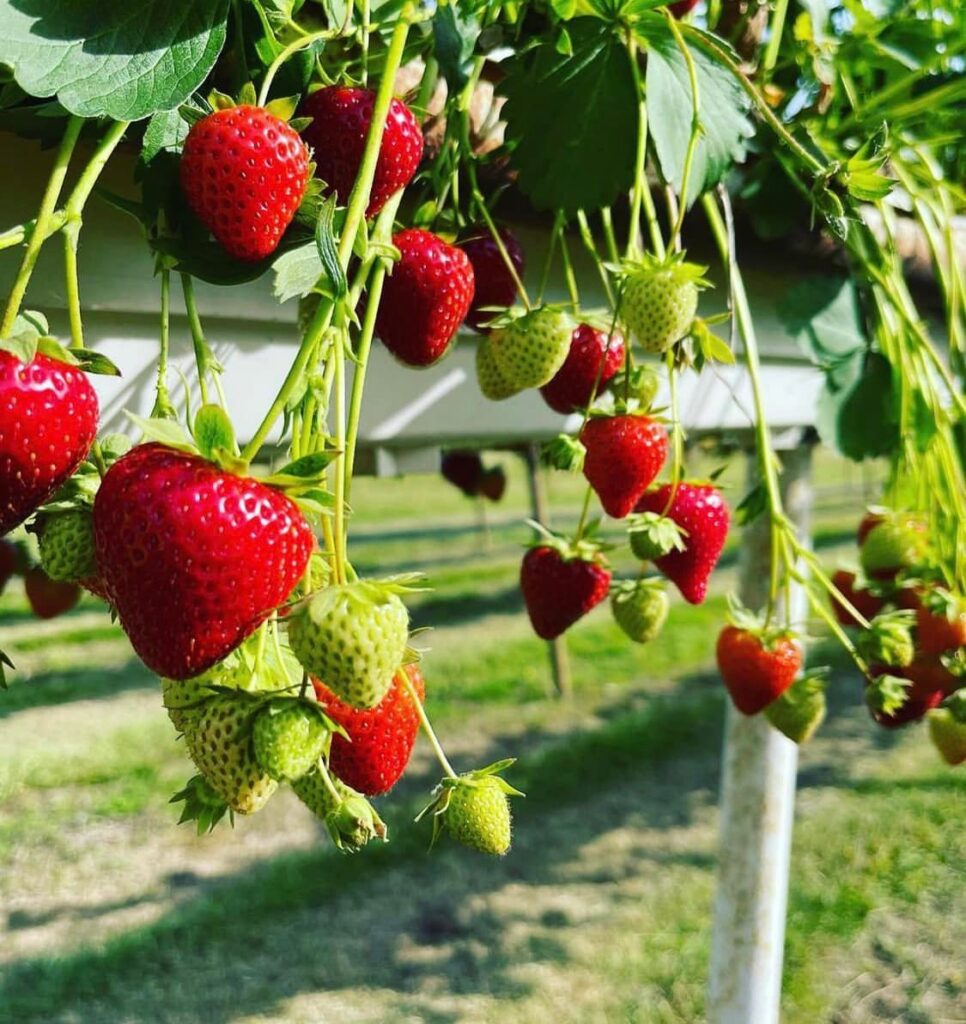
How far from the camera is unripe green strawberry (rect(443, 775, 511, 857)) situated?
45cm

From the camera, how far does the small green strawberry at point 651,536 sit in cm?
67

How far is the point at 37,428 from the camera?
33cm

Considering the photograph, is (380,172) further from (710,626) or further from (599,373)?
Result: (710,626)

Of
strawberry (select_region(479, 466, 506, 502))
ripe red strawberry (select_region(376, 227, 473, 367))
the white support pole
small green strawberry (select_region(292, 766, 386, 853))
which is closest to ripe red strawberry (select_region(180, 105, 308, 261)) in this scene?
ripe red strawberry (select_region(376, 227, 473, 367))

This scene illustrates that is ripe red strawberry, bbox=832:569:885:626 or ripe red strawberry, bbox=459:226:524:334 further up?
ripe red strawberry, bbox=459:226:524:334

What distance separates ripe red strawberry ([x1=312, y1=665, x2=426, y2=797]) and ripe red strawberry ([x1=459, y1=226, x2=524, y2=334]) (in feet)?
0.80

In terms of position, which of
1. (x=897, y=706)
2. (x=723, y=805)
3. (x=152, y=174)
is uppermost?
(x=152, y=174)

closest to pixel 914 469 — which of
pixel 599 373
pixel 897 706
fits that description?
pixel 897 706

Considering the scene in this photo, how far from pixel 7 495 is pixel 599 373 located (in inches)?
14.2

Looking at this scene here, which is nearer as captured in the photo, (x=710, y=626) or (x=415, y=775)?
(x=415, y=775)

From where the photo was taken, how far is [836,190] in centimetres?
53

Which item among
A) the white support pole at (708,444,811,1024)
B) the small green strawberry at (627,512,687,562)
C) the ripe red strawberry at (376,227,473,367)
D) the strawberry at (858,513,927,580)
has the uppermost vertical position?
the ripe red strawberry at (376,227,473,367)

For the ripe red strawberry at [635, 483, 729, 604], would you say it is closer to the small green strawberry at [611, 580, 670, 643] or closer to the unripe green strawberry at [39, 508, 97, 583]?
the small green strawberry at [611, 580, 670, 643]

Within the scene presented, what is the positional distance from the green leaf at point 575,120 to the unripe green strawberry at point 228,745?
33cm
